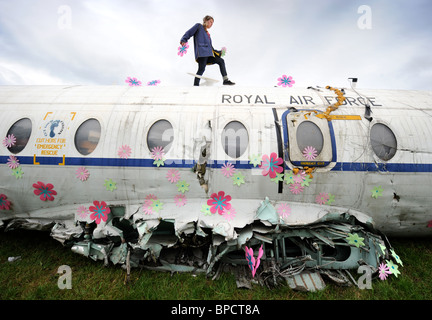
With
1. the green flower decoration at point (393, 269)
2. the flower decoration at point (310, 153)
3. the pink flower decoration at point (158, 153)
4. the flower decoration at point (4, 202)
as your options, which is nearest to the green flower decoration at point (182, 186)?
the pink flower decoration at point (158, 153)

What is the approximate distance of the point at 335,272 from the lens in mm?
4102

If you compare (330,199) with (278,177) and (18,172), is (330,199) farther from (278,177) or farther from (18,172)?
(18,172)

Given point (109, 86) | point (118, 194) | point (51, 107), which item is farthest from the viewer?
point (109, 86)

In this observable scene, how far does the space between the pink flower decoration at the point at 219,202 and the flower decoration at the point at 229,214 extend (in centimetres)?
6

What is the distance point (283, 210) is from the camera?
4.00m

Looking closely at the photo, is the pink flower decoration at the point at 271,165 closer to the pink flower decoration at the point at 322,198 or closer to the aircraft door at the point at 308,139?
the aircraft door at the point at 308,139

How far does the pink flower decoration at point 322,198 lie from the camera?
13.2ft

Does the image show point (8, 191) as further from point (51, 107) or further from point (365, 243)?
point (365, 243)

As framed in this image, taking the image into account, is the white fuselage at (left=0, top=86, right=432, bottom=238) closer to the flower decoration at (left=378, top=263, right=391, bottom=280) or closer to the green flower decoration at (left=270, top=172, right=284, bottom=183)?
the green flower decoration at (left=270, top=172, right=284, bottom=183)

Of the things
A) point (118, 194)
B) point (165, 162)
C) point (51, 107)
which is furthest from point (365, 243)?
point (51, 107)

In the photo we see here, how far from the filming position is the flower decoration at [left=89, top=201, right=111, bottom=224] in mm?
4156

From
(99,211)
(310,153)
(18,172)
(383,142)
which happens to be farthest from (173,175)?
(383,142)

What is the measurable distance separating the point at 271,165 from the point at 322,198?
1179mm

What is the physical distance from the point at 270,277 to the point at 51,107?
5.58 meters
